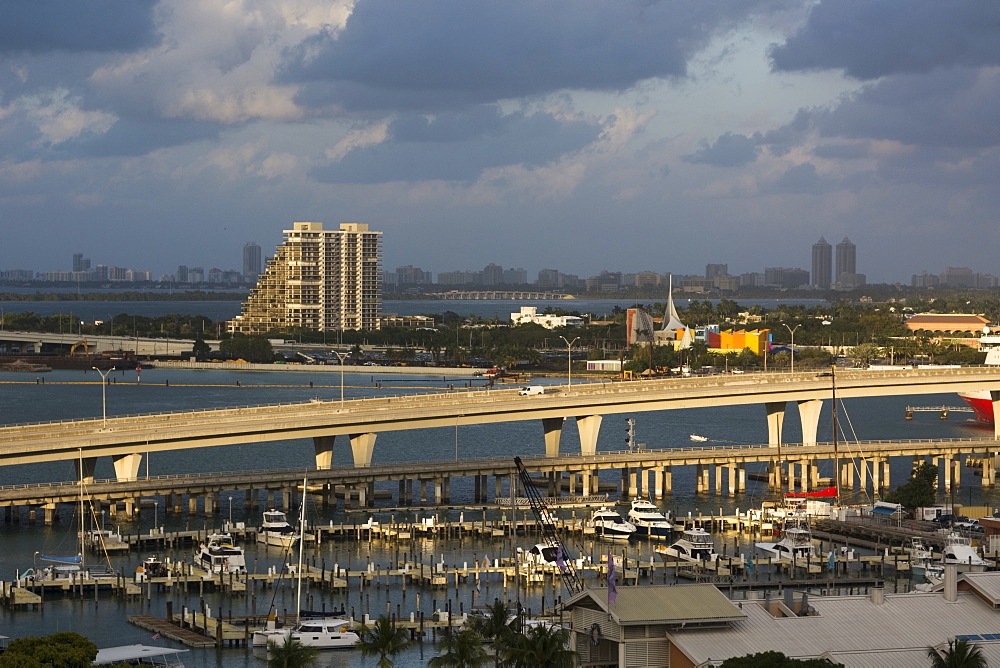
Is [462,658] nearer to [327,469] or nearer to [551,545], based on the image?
[551,545]

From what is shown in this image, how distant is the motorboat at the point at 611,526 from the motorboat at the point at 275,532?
12710mm

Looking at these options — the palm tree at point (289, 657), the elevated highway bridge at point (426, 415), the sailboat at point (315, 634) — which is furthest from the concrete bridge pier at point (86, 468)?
the palm tree at point (289, 657)

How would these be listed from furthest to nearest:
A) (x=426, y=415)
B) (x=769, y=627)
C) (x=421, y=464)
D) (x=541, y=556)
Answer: (x=426, y=415) < (x=421, y=464) < (x=541, y=556) < (x=769, y=627)

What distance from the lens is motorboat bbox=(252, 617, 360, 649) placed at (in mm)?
46125

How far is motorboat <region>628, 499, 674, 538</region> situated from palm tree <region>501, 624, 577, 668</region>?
31.1 metres

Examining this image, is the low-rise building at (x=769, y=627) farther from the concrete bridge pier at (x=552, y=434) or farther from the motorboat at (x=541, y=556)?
the concrete bridge pier at (x=552, y=434)

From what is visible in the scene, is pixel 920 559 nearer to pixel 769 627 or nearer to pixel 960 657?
pixel 769 627

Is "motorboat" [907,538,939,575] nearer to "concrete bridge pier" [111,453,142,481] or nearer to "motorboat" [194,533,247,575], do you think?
"motorboat" [194,533,247,575]

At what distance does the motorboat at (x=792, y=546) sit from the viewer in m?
60.9

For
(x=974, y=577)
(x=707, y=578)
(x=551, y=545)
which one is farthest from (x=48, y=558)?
(x=974, y=577)

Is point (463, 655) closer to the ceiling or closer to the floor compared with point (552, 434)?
closer to the ceiling

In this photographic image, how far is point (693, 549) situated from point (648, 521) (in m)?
7.20

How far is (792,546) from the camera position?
200 feet

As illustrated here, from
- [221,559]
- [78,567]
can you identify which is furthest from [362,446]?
[78,567]
